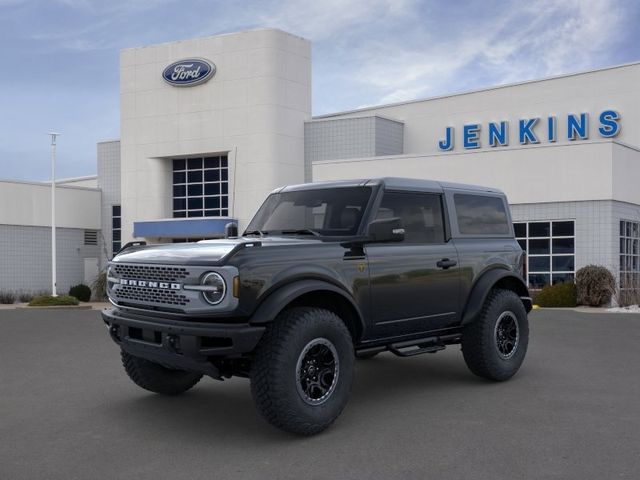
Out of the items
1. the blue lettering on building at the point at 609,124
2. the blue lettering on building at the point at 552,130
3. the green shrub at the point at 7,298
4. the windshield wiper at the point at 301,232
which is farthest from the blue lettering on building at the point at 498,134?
the windshield wiper at the point at 301,232

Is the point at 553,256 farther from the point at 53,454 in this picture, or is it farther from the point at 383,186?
the point at 53,454

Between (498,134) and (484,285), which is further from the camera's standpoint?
(498,134)

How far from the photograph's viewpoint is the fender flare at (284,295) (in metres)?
5.62

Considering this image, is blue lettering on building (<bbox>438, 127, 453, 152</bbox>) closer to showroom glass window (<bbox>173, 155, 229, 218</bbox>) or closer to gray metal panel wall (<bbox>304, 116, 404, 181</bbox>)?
gray metal panel wall (<bbox>304, 116, 404, 181</bbox>)

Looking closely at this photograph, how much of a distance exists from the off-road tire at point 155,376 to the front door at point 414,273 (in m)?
2.15

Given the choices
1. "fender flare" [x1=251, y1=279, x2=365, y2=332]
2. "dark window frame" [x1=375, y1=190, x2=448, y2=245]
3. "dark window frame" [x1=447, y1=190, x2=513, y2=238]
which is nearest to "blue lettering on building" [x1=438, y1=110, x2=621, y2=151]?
"dark window frame" [x1=447, y1=190, x2=513, y2=238]

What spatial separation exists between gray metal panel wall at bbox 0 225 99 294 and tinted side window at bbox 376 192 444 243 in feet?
87.3

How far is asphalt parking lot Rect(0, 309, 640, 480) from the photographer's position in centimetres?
502

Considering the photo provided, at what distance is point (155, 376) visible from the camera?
23.6ft

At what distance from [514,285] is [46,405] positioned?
17.5ft

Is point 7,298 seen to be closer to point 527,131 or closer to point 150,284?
point 527,131

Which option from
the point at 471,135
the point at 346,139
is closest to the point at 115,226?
the point at 346,139

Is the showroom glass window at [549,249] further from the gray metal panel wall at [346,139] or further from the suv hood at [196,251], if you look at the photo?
the suv hood at [196,251]

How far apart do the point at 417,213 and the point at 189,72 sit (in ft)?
82.6
